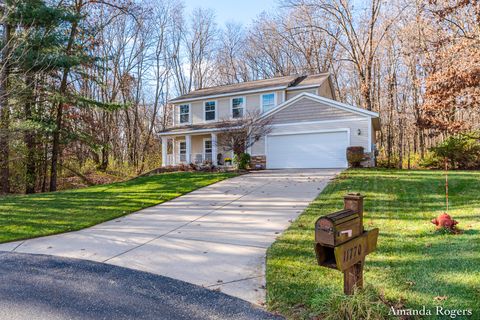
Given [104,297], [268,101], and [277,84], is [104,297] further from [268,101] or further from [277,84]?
[277,84]

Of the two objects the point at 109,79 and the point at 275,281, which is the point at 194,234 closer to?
the point at 275,281

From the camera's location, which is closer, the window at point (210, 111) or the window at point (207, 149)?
the window at point (207, 149)

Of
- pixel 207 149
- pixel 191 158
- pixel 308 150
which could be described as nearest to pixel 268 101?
pixel 308 150

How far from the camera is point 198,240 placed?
16.0 ft

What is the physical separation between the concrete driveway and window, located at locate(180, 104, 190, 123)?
13500 millimetres

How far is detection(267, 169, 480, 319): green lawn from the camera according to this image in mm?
2645

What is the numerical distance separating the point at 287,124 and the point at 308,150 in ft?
5.78

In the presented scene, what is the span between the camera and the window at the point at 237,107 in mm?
19127

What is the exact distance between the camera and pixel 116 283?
3361 millimetres

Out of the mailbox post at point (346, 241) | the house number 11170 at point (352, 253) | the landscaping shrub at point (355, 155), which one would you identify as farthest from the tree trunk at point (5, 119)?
the landscaping shrub at point (355, 155)

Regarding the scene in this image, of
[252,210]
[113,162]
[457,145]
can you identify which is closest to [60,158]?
[113,162]

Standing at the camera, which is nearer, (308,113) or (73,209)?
(73,209)

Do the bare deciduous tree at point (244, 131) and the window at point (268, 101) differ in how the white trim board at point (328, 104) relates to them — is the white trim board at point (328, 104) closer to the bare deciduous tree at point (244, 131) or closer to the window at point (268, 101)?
the bare deciduous tree at point (244, 131)

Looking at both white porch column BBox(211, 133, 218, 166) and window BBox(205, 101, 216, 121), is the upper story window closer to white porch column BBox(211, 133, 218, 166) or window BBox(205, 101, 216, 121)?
window BBox(205, 101, 216, 121)
